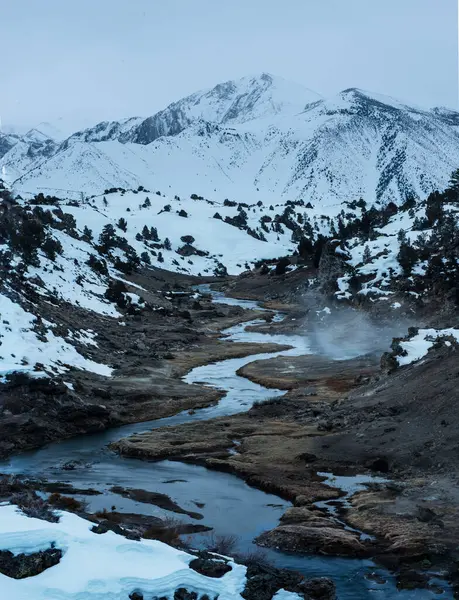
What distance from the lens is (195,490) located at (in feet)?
93.5

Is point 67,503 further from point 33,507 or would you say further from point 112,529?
point 112,529

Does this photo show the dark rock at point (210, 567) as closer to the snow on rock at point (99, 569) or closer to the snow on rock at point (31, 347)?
the snow on rock at point (99, 569)

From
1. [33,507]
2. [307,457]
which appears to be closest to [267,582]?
[33,507]

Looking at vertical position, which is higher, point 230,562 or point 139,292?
point 139,292

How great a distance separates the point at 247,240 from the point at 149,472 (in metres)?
160

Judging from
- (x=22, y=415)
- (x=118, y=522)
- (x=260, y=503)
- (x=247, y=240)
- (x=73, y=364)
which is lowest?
(x=118, y=522)

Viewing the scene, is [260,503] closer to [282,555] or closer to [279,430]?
[282,555]

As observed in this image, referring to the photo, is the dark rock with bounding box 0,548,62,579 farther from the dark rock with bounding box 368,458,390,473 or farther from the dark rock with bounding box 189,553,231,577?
the dark rock with bounding box 368,458,390,473

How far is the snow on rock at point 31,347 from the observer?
149 feet

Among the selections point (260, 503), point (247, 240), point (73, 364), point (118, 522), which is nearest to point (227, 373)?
point (73, 364)

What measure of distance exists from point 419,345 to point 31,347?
26.3m

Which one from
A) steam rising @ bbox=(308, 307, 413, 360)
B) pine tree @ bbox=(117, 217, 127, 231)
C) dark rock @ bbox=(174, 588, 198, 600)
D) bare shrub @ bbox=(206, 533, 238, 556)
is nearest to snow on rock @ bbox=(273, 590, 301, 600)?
dark rock @ bbox=(174, 588, 198, 600)

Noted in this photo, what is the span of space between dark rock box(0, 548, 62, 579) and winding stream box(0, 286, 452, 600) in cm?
689

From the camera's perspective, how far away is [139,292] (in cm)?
9912
